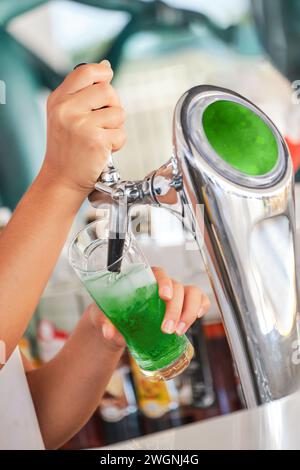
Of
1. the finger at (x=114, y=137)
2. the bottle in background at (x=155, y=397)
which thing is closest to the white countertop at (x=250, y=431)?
the finger at (x=114, y=137)

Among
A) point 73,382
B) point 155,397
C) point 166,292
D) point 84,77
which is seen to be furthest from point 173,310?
point 155,397

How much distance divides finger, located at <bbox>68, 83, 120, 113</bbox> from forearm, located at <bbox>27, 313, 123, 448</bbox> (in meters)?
0.52

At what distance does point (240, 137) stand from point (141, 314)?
0.35 metres

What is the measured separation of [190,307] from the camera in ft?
3.11

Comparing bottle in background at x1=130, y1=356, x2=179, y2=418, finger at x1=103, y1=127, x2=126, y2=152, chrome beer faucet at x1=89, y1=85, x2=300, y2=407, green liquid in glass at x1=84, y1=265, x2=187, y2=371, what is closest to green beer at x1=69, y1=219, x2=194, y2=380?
green liquid in glass at x1=84, y1=265, x2=187, y2=371

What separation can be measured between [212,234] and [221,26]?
3.06 meters

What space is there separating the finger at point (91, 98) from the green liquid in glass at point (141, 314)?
0.20m

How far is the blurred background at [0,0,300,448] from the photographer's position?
258 centimetres

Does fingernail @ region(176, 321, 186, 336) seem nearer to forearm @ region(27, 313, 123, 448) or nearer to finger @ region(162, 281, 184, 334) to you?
finger @ region(162, 281, 184, 334)

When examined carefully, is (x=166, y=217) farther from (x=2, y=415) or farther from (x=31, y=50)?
(x=2, y=415)

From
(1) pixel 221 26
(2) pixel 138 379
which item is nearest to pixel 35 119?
(1) pixel 221 26

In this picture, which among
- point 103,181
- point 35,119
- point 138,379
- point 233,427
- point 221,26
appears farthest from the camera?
point 221,26

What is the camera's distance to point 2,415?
1.18 meters

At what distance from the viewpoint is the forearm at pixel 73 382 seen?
1.17 meters
